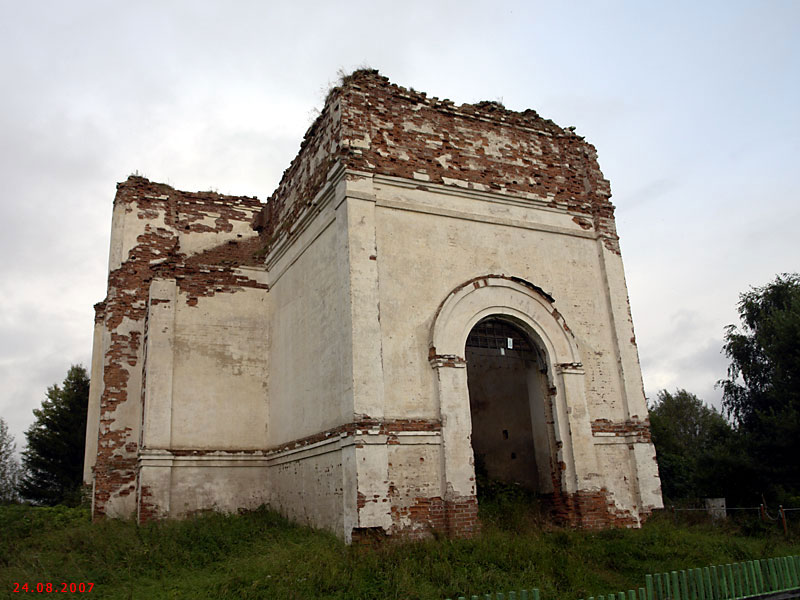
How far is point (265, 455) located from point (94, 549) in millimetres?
3799

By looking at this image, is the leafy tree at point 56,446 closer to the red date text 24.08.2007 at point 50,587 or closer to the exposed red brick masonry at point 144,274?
the exposed red brick masonry at point 144,274

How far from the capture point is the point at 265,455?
1273 centimetres

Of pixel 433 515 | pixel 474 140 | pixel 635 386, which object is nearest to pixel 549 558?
pixel 433 515

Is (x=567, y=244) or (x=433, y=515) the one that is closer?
(x=433, y=515)

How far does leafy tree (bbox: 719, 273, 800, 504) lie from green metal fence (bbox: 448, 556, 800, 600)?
11456 mm

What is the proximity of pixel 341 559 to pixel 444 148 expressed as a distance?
7176mm

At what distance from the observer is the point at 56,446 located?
25609 mm

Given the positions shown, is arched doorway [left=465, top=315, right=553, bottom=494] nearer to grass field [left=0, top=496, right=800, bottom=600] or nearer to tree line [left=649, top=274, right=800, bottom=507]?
grass field [left=0, top=496, right=800, bottom=600]

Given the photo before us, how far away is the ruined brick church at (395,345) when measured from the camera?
958cm

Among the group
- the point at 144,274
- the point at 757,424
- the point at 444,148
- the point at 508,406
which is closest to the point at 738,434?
the point at 757,424

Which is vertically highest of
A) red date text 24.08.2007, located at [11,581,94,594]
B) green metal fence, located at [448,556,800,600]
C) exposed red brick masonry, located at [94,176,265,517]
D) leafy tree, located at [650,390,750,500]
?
exposed red brick masonry, located at [94,176,265,517]

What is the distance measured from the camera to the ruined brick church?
377 inches

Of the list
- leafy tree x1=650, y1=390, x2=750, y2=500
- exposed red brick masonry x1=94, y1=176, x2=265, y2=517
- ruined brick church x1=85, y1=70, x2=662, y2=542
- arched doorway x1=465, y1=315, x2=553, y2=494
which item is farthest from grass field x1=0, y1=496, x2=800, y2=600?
leafy tree x1=650, y1=390, x2=750, y2=500

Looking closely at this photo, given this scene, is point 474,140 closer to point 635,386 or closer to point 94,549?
point 635,386
